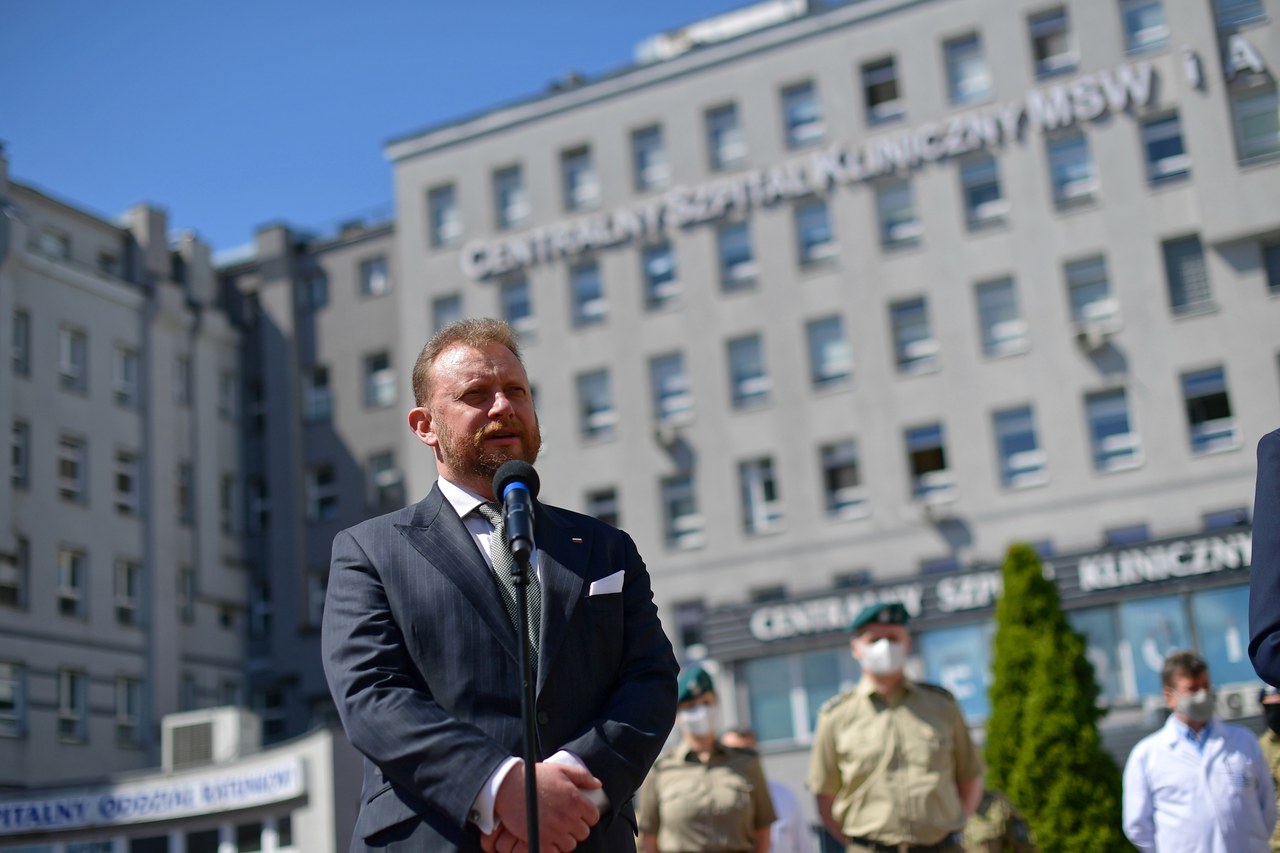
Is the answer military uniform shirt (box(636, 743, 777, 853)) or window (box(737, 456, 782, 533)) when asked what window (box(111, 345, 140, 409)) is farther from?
military uniform shirt (box(636, 743, 777, 853))

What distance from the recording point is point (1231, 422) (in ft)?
118

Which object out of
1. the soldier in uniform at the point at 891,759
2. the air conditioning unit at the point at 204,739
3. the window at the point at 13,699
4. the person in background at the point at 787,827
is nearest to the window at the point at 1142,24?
the air conditioning unit at the point at 204,739

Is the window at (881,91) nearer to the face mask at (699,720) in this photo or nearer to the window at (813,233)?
the window at (813,233)

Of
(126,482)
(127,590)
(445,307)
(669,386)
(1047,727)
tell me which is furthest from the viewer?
(445,307)

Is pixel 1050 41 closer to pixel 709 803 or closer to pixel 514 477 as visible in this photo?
pixel 709 803

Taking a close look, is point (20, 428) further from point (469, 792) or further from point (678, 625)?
point (469, 792)

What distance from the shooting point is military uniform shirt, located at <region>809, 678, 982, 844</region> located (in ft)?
28.5

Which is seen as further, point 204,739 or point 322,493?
point 322,493

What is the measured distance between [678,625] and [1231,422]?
14.0 m

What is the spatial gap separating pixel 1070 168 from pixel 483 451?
119ft

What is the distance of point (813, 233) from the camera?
41.2 metres

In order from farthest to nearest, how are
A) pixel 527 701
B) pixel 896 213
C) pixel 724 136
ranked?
pixel 724 136, pixel 896 213, pixel 527 701

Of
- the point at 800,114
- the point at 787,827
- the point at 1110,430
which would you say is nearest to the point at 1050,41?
the point at 800,114

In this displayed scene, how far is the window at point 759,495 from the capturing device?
40656 millimetres
